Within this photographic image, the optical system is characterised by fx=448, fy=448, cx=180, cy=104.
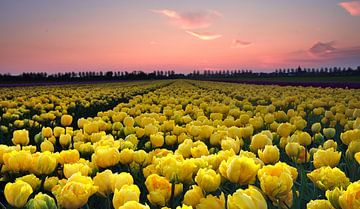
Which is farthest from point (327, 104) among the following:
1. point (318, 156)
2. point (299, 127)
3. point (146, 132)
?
point (318, 156)

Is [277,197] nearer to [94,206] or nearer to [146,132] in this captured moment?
[94,206]

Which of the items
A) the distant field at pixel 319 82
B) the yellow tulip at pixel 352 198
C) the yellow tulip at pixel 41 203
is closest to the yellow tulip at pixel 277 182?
the yellow tulip at pixel 352 198

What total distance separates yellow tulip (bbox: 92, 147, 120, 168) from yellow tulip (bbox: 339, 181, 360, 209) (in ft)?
3.92

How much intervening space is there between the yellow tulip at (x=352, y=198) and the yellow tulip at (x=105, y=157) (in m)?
1.19

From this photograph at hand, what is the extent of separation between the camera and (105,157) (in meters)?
2.22

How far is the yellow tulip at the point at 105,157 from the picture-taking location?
87.4 inches

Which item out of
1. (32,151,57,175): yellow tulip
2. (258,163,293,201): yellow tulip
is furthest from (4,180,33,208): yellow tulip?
(258,163,293,201): yellow tulip

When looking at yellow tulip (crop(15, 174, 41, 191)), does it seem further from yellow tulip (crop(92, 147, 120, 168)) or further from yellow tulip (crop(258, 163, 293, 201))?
yellow tulip (crop(258, 163, 293, 201))

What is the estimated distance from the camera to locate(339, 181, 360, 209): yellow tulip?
4.34ft

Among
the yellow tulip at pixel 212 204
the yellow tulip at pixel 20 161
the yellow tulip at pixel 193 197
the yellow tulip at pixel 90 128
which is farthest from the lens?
the yellow tulip at pixel 90 128

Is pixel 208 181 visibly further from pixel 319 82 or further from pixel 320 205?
pixel 319 82

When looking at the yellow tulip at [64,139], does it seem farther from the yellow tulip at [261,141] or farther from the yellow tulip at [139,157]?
the yellow tulip at [261,141]

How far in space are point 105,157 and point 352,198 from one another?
4.10 ft

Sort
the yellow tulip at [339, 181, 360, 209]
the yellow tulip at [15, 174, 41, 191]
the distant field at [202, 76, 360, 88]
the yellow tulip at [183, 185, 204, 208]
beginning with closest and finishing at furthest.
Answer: the yellow tulip at [339, 181, 360, 209], the yellow tulip at [183, 185, 204, 208], the yellow tulip at [15, 174, 41, 191], the distant field at [202, 76, 360, 88]
